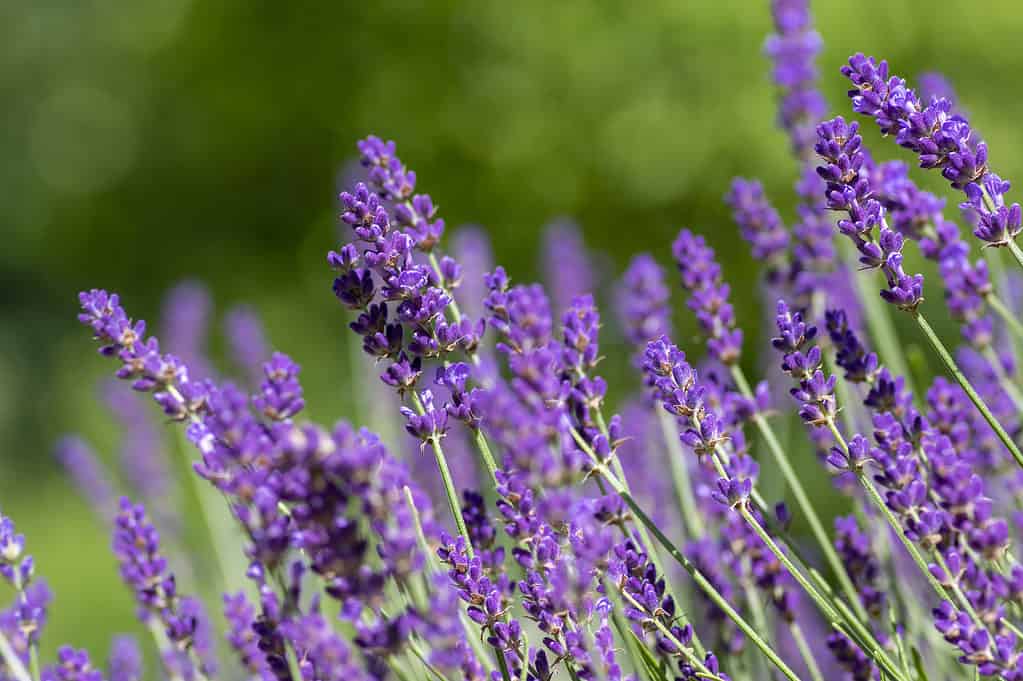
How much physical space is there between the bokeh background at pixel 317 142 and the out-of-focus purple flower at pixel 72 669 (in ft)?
13.7

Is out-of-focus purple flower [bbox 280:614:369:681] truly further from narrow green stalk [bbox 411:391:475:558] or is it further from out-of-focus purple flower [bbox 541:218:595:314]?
out-of-focus purple flower [bbox 541:218:595:314]

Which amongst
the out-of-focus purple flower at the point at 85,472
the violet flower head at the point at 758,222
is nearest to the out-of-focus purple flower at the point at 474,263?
the out-of-focus purple flower at the point at 85,472

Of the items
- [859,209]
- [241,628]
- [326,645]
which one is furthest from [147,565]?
[859,209]

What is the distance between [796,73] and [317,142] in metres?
8.73

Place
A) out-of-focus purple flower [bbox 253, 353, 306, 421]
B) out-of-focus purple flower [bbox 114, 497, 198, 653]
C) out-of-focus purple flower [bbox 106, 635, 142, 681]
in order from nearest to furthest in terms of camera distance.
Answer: out-of-focus purple flower [bbox 253, 353, 306, 421]
out-of-focus purple flower [bbox 114, 497, 198, 653]
out-of-focus purple flower [bbox 106, 635, 142, 681]

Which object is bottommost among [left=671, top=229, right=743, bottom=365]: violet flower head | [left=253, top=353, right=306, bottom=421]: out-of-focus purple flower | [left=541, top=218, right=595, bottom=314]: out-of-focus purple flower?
[left=253, top=353, right=306, bottom=421]: out-of-focus purple flower

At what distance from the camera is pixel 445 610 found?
0.88 metres

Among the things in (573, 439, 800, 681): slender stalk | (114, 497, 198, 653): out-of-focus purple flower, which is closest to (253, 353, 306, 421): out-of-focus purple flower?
(573, 439, 800, 681): slender stalk

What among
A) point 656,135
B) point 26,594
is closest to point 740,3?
point 656,135

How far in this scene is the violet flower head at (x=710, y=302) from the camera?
158 centimetres

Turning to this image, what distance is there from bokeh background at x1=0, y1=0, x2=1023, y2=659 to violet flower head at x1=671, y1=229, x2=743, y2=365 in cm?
373

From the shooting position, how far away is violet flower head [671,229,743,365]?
1.58 m

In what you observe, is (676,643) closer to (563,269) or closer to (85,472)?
(85,472)

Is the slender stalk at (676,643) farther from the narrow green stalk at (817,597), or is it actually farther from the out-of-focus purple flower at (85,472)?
the out-of-focus purple flower at (85,472)
